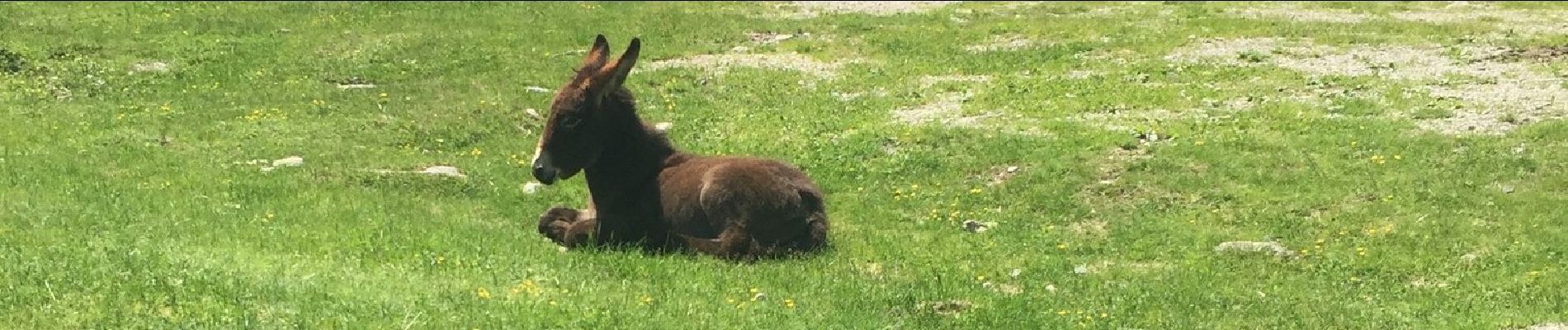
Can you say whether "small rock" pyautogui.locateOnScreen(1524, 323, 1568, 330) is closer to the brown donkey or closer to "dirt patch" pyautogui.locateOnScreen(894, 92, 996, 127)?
the brown donkey

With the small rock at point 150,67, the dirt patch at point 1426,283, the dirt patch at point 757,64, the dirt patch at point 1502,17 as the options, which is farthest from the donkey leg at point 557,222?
the dirt patch at point 1502,17

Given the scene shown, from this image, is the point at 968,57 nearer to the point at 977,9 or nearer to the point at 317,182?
the point at 977,9

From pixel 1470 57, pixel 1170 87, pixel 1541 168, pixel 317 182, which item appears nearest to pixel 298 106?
pixel 317 182

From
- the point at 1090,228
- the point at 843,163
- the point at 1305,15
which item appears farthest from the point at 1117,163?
the point at 1305,15

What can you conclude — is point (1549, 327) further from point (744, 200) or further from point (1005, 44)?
point (1005, 44)

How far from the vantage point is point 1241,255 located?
1228 cm

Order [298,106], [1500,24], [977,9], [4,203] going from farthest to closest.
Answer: [977,9]
[1500,24]
[298,106]
[4,203]

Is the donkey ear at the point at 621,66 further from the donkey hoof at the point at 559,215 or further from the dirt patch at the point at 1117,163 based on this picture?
the dirt patch at the point at 1117,163

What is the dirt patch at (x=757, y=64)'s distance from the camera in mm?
22906

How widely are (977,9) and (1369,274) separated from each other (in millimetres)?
19723

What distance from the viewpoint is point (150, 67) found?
22.3 meters

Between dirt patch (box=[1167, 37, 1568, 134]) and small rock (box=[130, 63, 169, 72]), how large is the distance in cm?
1446

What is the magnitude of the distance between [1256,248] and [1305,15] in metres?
17.2

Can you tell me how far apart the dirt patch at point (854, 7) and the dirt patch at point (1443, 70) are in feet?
25.9
